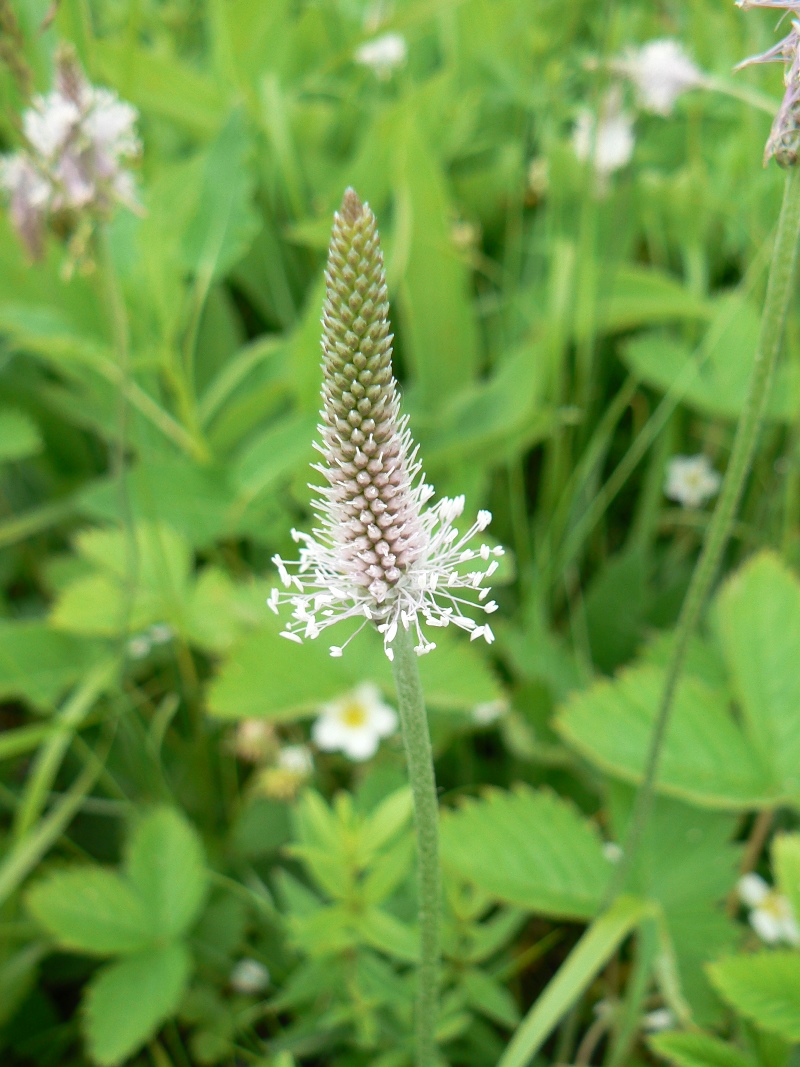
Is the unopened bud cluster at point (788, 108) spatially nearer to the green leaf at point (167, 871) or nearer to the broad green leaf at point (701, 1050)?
the broad green leaf at point (701, 1050)

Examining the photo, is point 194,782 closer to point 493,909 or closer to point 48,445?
point 493,909

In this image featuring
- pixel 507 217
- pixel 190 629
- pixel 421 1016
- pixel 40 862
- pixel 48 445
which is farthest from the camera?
pixel 507 217

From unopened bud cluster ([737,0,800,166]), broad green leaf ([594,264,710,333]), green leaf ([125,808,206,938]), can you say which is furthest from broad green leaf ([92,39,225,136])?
unopened bud cluster ([737,0,800,166])

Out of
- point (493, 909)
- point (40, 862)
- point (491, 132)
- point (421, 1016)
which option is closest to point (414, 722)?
point (421, 1016)

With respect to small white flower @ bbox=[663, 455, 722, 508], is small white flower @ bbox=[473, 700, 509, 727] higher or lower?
lower

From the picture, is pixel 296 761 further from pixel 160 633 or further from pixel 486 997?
pixel 486 997

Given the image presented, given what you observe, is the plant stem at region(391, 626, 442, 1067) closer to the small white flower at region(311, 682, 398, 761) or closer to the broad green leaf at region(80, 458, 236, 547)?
the small white flower at region(311, 682, 398, 761)
